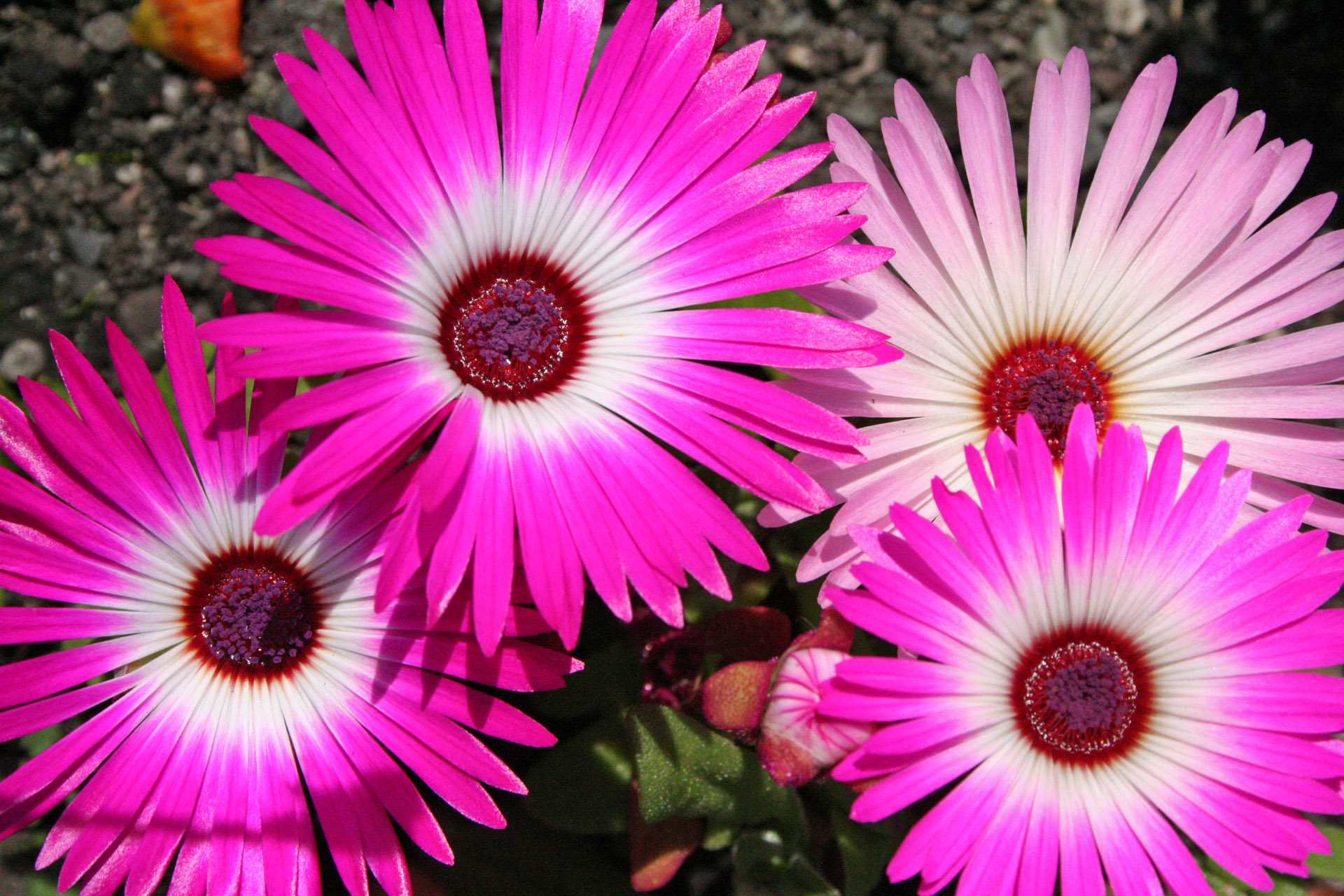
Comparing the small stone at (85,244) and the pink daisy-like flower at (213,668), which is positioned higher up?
the small stone at (85,244)

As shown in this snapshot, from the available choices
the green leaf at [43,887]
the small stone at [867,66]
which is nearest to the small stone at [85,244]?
the green leaf at [43,887]

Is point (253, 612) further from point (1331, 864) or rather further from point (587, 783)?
point (1331, 864)

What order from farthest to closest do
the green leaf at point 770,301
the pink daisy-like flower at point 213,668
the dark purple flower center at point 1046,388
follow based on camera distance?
1. the green leaf at point 770,301
2. the dark purple flower center at point 1046,388
3. the pink daisy-like flower at point 213,668

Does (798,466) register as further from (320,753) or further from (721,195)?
(320,753)

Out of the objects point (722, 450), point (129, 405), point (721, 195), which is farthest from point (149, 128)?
point (722, 450)

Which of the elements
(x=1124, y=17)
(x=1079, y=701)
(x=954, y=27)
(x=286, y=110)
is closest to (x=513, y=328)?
(x=1079, y=701)

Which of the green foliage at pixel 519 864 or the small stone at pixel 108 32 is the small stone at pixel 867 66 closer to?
the small stone at pixel 108 32

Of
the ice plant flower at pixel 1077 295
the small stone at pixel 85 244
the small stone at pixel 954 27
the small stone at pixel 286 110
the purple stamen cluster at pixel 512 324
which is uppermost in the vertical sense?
the small stone at pixel 954 27
